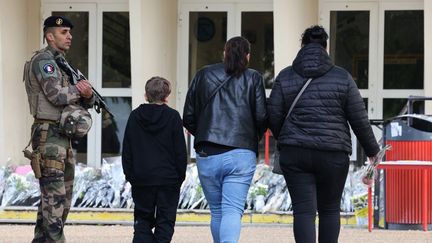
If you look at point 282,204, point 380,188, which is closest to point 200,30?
point 282,204

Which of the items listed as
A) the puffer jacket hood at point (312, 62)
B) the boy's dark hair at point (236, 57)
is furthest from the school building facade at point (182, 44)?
the puffer jacket hood at point (312, 62)

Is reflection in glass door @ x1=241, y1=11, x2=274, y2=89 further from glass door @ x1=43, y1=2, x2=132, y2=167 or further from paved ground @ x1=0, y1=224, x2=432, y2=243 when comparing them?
paved ground @ x1=0, y1=224, x2=432, y2=243

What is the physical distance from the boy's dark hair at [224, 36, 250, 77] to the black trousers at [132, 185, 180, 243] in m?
1.14

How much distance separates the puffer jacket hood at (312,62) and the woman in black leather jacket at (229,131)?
1.40ft

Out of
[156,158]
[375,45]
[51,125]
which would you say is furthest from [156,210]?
[375,45]

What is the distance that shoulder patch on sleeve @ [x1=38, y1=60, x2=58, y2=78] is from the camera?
21.8ft

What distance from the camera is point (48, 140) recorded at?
6.71m

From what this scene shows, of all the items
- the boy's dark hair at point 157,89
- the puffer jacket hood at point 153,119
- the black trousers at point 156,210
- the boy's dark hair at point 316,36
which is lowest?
the black trousers at point 156,210

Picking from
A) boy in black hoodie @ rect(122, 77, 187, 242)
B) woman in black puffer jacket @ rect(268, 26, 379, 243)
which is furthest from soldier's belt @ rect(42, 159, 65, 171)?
woman in black puffer jacket @ rect(268, 26, 379, 243)

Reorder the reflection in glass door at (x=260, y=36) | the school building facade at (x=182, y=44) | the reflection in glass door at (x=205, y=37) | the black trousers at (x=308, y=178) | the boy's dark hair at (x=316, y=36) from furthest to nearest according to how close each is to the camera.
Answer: the reflection in glass door at (x=205, y=37), the reflection in glass door at (x=260, y=36), the school building facade at (x=182, y=44), the boy's dark hair at (x=316, y=36), the black trousers at (x=308, y=178)

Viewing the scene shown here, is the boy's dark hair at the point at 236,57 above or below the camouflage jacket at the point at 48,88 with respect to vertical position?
above

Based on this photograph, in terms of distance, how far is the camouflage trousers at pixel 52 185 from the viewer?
6.65 meters

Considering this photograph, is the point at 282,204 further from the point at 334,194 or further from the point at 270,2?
the point at 334,194

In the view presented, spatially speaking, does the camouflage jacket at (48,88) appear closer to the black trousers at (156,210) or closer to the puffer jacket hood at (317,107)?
the black trousers at (156,210)
